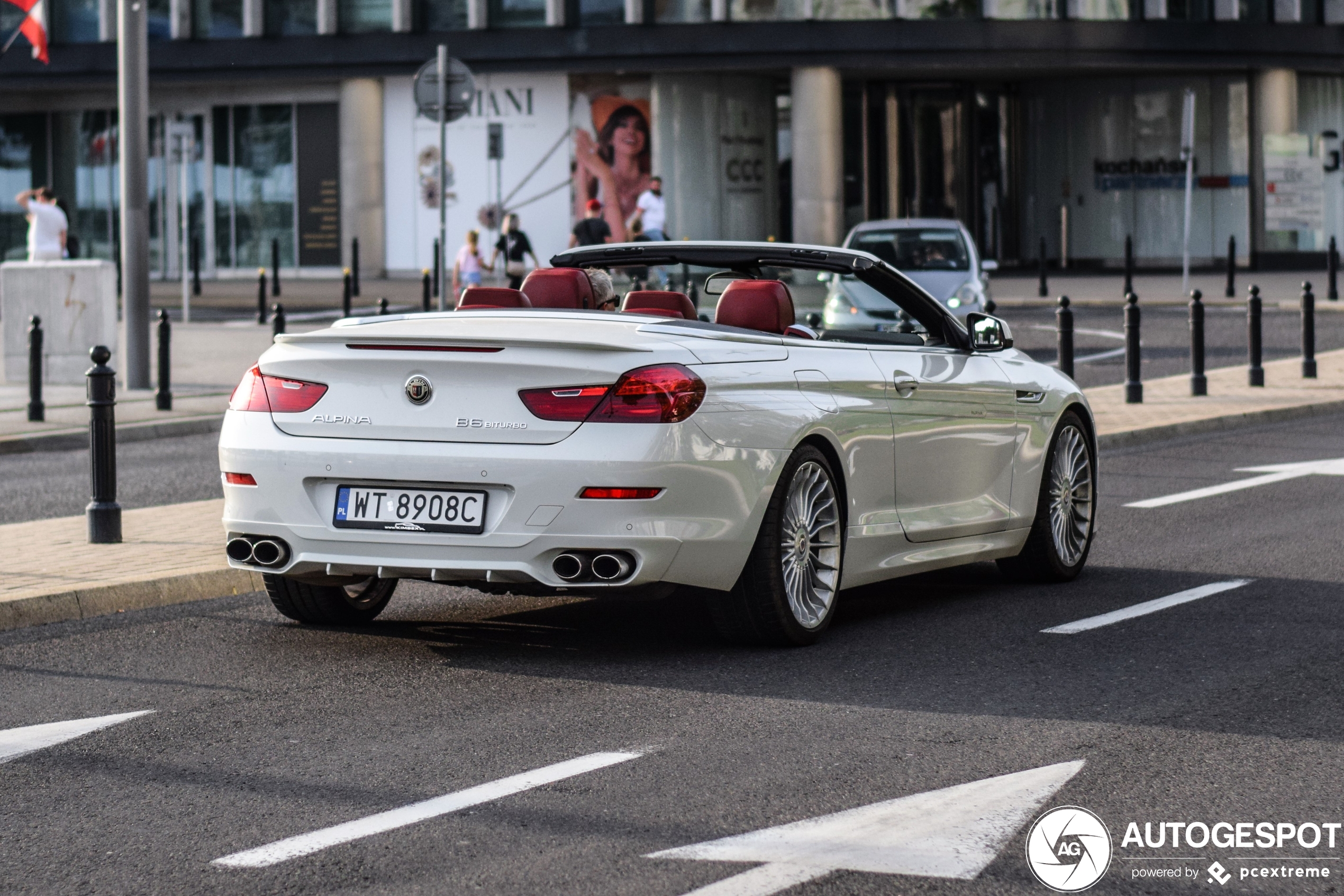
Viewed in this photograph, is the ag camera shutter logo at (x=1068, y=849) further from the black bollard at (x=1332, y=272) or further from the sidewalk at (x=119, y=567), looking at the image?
the black bollard at (x=1332, y=272)

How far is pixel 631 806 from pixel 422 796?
525 millimetres

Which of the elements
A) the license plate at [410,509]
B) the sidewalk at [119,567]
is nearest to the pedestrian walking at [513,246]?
the sidewalk at [119,567]

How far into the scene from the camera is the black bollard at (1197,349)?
18.0 meters

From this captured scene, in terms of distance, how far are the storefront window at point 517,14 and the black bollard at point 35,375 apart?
1077 inches

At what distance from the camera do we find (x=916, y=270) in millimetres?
23266

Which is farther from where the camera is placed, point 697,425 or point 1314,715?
point 697,425

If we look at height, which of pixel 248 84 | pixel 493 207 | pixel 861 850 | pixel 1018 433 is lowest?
pixel 861 850

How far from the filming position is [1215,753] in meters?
5.59

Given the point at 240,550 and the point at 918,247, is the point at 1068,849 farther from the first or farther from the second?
the point at 918,247

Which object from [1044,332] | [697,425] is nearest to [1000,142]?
[1044,332]

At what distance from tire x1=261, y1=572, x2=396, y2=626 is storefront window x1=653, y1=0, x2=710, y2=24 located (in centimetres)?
3558

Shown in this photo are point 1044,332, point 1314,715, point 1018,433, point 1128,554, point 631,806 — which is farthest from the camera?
point 1044,332

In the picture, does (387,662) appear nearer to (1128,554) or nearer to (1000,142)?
(1128,554)

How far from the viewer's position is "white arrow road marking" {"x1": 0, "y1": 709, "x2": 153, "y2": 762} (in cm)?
575
